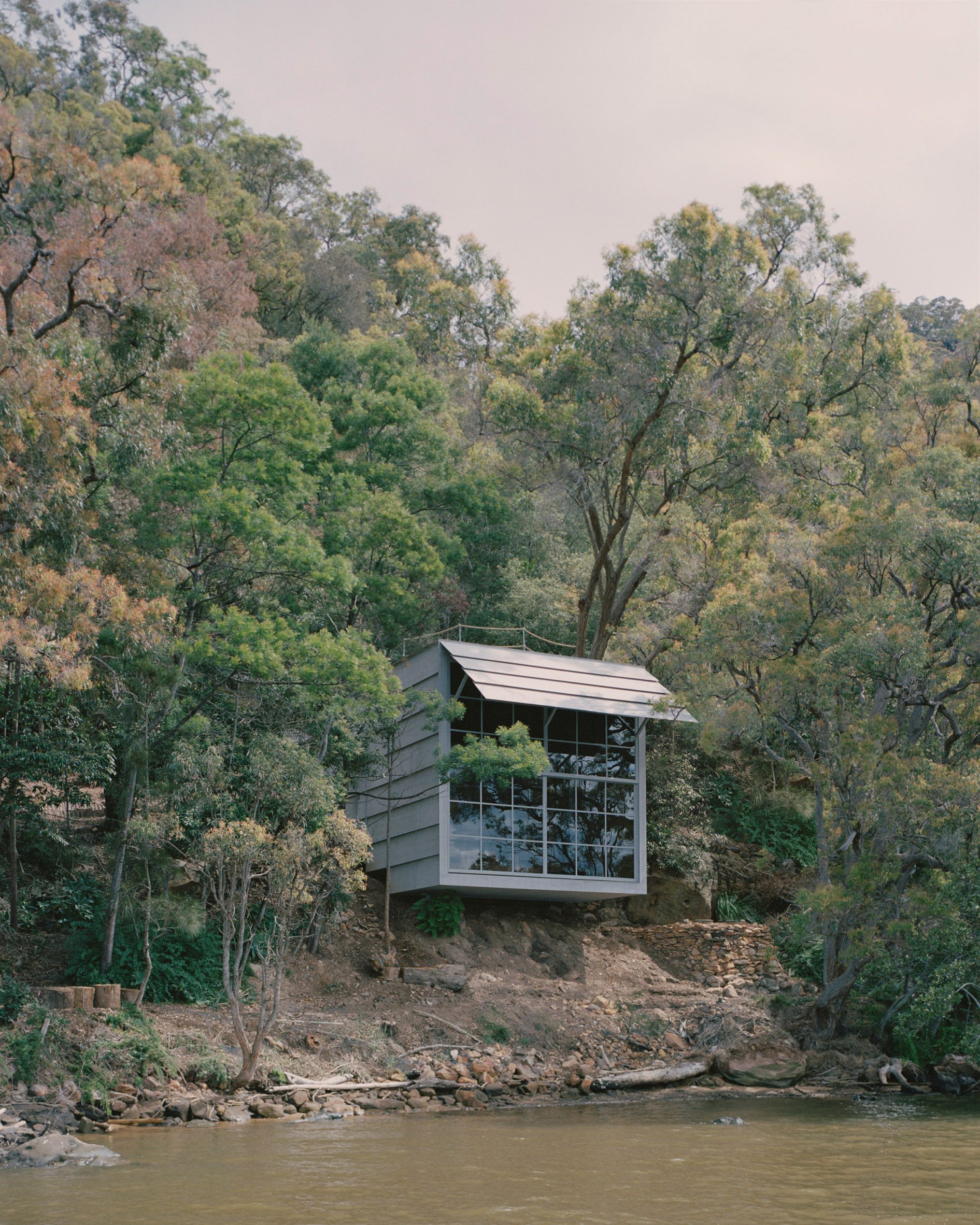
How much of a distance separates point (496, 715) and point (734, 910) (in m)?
6.73

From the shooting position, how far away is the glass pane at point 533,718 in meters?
19.6

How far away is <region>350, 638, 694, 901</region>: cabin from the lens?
18.7 meters

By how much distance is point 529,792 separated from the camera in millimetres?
19328

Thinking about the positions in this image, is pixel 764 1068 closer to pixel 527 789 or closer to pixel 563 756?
pixel 527 789

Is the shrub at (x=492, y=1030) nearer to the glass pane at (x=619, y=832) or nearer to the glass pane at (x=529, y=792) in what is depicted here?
the glass pane at (x=529, y=792)

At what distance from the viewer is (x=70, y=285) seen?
43.2 feet

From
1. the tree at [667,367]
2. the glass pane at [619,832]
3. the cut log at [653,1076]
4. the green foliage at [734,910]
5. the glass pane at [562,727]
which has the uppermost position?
the tree at [667,367]

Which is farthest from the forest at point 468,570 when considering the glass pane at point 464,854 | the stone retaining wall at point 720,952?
the glass pane at point 464,854

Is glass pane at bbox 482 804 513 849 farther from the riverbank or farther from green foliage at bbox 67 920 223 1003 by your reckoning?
green foliage at bbox 67 920 223 1003

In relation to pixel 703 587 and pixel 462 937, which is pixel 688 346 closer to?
pixel 703 587

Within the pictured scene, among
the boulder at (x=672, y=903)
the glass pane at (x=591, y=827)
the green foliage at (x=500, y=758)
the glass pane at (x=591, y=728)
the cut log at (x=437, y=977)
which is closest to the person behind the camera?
the green foliage at (x=500, y=758)

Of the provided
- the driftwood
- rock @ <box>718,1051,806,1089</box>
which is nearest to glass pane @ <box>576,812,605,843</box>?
the driftwood

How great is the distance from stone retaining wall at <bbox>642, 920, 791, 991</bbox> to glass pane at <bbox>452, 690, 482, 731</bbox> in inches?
222

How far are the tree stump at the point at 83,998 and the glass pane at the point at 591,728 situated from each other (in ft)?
31.6
